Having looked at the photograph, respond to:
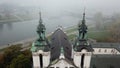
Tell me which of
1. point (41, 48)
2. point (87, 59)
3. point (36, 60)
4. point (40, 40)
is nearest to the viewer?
point (41, 48)

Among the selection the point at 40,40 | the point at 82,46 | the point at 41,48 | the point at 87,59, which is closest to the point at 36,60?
the point at 41,48

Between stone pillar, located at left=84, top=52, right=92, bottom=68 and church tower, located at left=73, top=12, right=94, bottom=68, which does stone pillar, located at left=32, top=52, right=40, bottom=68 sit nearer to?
church tower, located at left=73, top=12, right=94, bottom=68

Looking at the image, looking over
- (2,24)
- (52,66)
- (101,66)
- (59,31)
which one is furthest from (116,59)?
(2,24)

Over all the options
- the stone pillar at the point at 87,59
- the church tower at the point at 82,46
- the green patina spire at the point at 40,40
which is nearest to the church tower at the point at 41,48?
the green patina spire at the point at 40,40

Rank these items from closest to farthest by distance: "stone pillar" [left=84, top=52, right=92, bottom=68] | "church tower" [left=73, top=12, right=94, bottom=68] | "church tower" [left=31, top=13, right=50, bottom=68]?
"church tower" [left=31, top=13, right=50, bottom=68], "church tower" [left=73, top=12, right=94, bottom=68], "stone pillar" [left=84, top=52, right=92, bottom=68]

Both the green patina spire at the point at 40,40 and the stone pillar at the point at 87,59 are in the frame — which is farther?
the stone pillar at the point at 87,59

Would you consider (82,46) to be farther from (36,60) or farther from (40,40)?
(36,60)

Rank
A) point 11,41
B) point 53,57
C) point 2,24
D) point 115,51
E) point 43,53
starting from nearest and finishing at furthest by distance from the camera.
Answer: point 43,53
point 53,57
point 115,51
point 11,41
point 2,24

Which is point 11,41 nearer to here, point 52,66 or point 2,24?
point 2,24

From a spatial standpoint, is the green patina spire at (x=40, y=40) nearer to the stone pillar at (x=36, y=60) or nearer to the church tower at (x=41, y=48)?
the church tower at (x=41, y=48)

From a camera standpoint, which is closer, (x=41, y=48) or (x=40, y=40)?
(x=41, y=48)

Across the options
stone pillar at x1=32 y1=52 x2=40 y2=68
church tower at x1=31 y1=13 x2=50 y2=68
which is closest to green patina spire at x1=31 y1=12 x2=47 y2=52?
church tower at x1=31 y1=13 x2=50 y2=68
